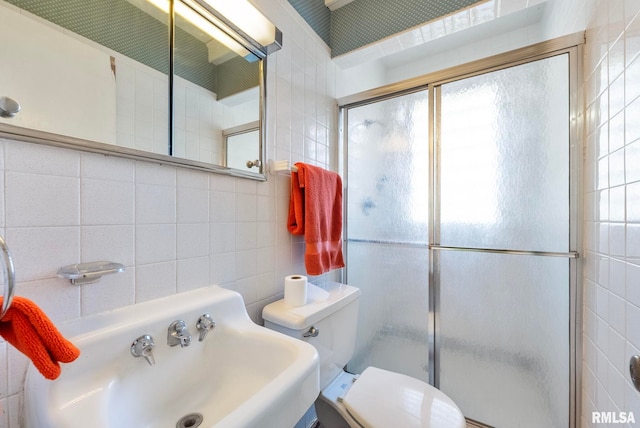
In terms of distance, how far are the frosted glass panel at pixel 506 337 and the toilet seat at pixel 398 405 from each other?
47cm

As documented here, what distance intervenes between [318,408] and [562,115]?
170cm

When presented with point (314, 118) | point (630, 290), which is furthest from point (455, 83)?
point (630, 290)

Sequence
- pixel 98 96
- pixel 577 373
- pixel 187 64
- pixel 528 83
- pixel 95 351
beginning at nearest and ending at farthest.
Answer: pixel 95 351
pixel 98 96
pixel 187 64
pixel 577 373
pixel 528 83

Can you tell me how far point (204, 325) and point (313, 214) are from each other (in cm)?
61

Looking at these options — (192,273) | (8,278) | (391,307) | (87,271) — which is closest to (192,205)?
(192,273)

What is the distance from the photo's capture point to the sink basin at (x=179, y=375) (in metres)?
0.50

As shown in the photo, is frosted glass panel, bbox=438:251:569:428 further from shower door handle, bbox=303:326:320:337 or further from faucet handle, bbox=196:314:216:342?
faucet handle, bbox=196:314:216:342

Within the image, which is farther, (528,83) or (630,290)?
(528,83)

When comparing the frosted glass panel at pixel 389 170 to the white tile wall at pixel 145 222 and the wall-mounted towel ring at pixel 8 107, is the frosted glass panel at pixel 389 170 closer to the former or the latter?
the white tile wall at pixel 145 222

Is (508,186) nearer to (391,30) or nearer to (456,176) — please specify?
(456,176)

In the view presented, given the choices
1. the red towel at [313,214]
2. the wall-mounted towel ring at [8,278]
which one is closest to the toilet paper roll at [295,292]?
the red towel at [313,214]

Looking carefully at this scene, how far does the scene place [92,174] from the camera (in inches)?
25.6

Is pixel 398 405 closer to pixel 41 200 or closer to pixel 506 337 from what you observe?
pixel 506 337

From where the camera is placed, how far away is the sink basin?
495mm
